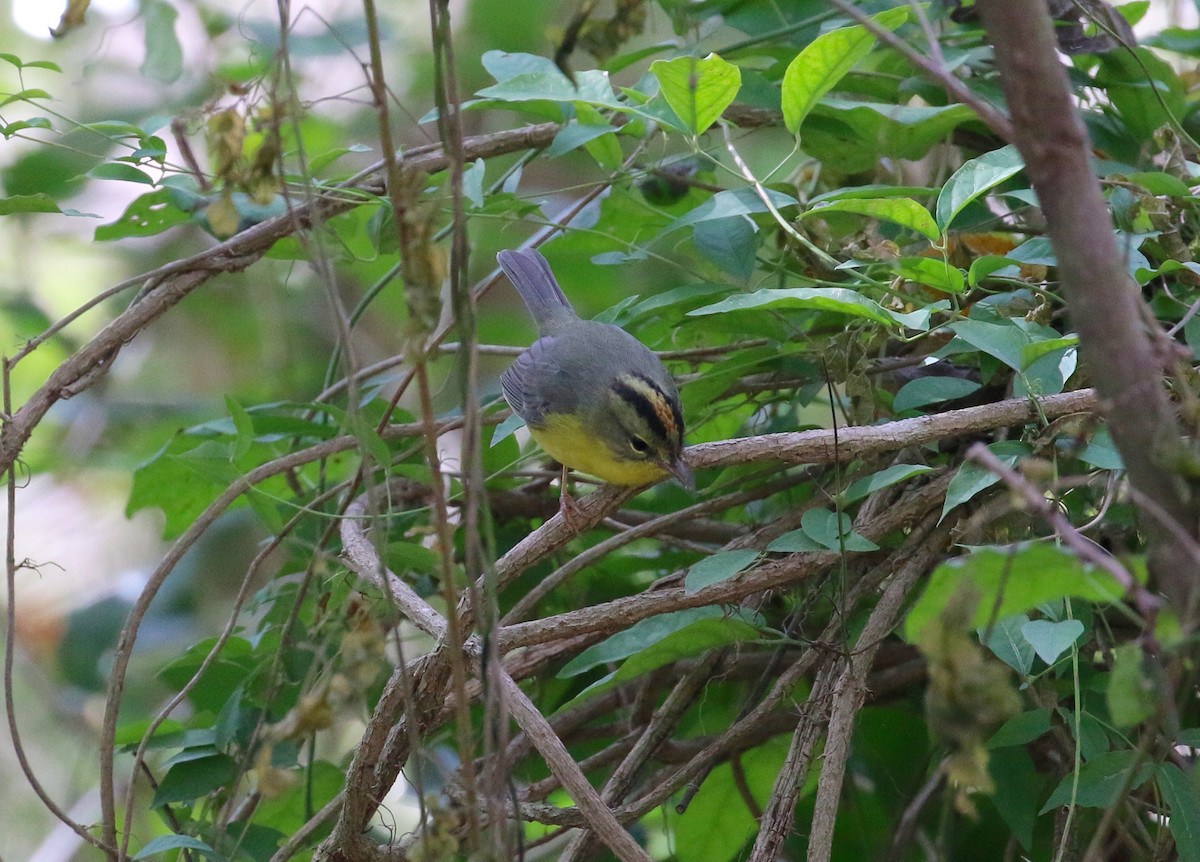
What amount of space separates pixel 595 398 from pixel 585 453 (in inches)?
8.6

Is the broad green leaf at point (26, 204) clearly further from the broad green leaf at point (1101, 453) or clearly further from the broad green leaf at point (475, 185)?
the broad green leaf at point (1101, 453)

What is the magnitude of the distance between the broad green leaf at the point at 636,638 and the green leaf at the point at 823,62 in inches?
42.6

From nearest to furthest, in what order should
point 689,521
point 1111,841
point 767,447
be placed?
1. point 767,447
2. point 1111,841
3. point 689,521

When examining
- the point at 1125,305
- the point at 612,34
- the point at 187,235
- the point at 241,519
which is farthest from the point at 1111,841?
the point at 187,235

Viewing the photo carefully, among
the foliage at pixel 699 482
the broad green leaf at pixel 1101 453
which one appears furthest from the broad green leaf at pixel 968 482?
the broad green leaf at pixel 1101 453

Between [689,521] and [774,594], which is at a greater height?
[689,521]

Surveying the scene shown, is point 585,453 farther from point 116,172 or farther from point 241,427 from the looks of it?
point 116,172

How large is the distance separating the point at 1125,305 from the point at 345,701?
1136 mm

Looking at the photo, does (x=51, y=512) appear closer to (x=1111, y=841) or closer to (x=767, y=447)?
(x=767, y=447)

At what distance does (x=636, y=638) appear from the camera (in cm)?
231

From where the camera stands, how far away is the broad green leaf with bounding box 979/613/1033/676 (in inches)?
75.7

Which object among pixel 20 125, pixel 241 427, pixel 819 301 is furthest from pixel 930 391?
pixel 20 125

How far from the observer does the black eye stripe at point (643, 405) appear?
2719 millimetres

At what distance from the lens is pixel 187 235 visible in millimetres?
5445
